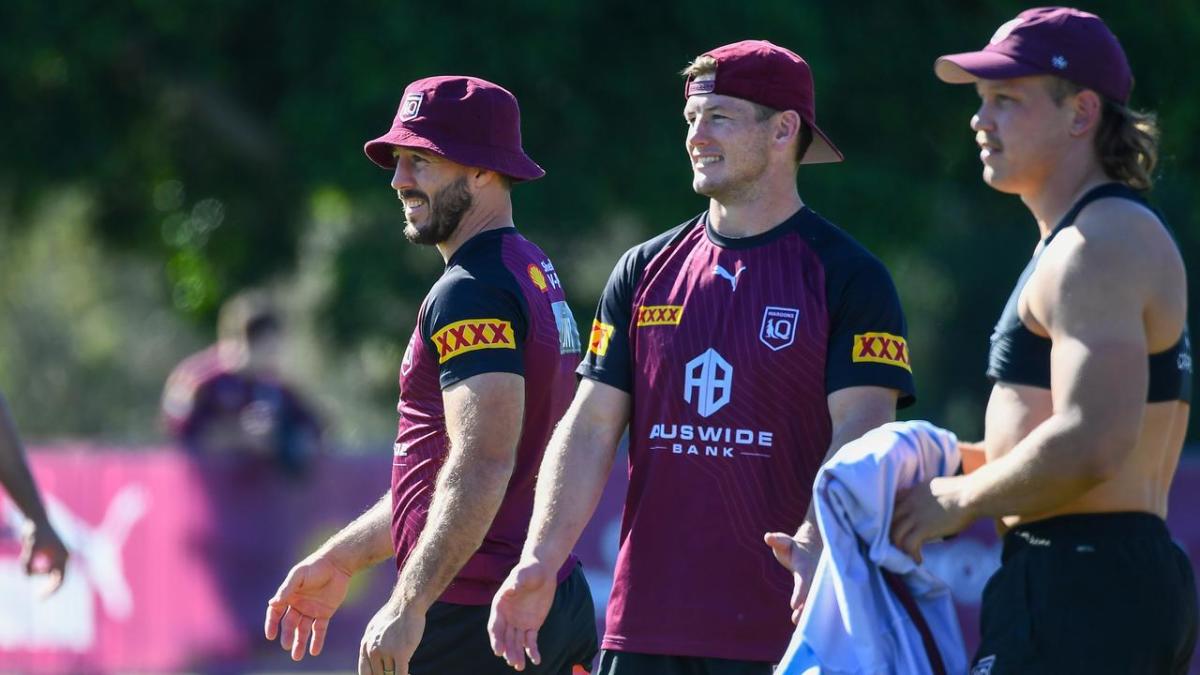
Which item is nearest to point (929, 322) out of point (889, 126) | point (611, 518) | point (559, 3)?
point (889, 126)

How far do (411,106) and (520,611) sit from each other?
161cm

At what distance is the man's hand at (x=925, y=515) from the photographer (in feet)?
13.2

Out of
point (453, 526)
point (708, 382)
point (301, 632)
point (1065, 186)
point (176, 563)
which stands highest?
point (1065, 186)

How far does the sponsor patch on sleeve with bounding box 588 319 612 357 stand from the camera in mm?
5020

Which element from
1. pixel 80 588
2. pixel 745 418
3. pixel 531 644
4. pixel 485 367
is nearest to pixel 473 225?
pixel 485 367

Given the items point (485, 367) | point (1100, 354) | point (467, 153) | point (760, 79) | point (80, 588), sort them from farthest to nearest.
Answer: point (80, 588)
point (467, 153)
point (485, 367)
point (760, 79)
point (1100, 354)

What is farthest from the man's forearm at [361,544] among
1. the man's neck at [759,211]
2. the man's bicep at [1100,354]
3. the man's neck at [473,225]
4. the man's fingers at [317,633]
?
the man's bicep at [1100,354]

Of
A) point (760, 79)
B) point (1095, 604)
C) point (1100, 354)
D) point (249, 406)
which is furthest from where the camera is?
point (249, 406)

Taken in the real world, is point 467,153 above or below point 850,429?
above

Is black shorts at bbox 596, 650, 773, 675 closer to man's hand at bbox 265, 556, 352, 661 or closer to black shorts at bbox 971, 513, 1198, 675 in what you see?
black shorts at bbox 971, 513, 1198, 675

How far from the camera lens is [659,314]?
16.1 ft

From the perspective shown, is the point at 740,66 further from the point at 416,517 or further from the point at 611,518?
the point at 611,518

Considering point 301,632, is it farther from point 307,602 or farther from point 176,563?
point 176,563

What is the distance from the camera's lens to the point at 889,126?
16.6 metres
